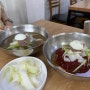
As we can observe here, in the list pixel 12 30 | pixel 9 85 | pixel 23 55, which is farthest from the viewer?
pixel 12 30

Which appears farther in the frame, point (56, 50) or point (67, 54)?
point (56, 50)

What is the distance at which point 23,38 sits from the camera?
2.55 ft

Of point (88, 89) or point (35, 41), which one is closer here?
point (88, 89)

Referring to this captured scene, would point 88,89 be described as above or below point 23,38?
below

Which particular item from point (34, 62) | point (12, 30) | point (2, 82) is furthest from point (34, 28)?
point (2, 82)

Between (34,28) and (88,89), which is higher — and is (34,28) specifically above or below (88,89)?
above

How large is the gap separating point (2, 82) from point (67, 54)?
0.31 m

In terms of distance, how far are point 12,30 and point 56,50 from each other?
Result: 366 mm

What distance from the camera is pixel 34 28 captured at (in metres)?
0.95

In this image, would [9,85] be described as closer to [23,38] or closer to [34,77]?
[34,77]

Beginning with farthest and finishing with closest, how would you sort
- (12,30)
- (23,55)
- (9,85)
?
1. (12,30)
2. (23,55)
3. (9,85)

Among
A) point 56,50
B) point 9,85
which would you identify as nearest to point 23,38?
point 56,50

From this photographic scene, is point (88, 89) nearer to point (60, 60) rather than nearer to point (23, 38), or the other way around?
point (60, 60)

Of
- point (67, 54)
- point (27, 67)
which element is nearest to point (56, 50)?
point (67, 54)
